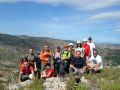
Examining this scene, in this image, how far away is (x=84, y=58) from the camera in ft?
58.5

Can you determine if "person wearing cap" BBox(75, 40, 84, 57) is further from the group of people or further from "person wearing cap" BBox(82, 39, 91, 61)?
"person wearing cap" BBox(82, 39, 91, 61)

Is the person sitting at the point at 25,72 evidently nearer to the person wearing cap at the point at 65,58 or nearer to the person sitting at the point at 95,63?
the person wearing cap at the point at 65,58

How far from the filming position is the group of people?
17.7 m

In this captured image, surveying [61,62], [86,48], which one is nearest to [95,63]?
[86,48]

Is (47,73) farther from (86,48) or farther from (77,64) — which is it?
(86,48)

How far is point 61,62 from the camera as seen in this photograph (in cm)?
1872

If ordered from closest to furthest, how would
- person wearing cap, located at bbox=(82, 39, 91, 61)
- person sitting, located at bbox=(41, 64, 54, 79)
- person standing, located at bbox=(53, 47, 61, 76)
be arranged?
person sitting, located at bbox=(41, 64, 54, 79) < person standing, located at bbox=(53, 47, 61, 76) < person wearing cap, located at bbox=(82, 39, 91, 61)

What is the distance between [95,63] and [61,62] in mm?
2122

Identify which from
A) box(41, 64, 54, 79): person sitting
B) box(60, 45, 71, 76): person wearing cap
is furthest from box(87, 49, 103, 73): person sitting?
box(41, 64, 54, 79): person sitting

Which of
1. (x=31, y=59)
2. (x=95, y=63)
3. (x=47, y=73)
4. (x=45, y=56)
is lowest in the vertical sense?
(x=47, y=73)

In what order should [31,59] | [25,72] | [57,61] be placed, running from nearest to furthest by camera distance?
[31,59]
[25,72]
[57,61]

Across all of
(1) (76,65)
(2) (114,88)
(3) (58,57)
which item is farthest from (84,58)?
(2) (114,88)

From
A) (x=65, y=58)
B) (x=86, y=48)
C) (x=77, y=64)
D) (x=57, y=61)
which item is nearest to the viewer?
(x=77, y=64)

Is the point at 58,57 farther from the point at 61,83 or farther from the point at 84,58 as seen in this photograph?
the point at 61,83
